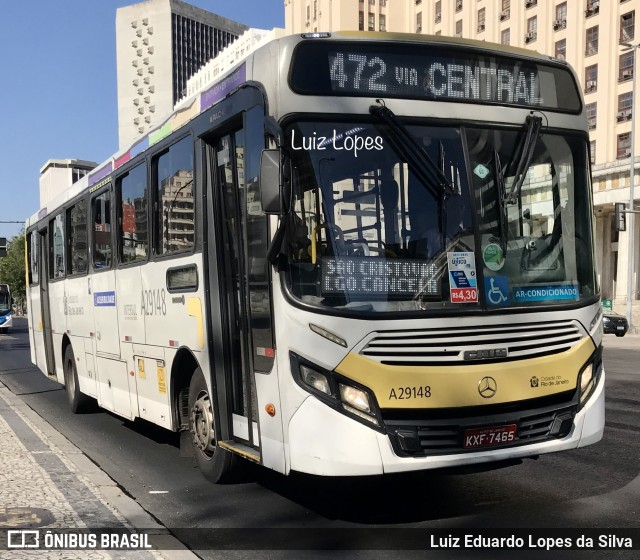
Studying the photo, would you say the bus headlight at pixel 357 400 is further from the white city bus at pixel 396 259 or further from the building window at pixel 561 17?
the building window at pixel 561 17

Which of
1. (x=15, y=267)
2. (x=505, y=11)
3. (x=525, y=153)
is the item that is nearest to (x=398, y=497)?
(x=525, y=153)

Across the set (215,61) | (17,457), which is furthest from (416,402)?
(215,61)

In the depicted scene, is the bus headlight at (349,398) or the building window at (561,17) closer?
the bus headlight at (349,398)

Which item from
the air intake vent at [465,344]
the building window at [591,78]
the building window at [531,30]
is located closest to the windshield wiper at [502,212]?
the air intake vent at [465,344]

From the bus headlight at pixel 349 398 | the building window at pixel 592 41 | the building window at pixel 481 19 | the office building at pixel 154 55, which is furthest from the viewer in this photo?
the office building at pixel 154 55

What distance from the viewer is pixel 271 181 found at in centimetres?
513

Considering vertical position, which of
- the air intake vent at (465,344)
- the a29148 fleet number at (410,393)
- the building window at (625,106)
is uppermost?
the building window at (625,106)

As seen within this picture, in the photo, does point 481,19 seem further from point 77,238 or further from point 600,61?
point 77,238

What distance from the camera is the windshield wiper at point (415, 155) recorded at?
5379 millimetres

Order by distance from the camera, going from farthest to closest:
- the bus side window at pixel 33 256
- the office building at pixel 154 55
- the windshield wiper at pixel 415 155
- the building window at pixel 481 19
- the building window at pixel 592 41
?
the office building at pixel 154 55 → the building window at pixel 481 19 → the building window at pixel 592 41 → the bus side window at pixel 33 256 → the windshield wiper at pixel 415 155

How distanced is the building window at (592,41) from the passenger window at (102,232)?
47.2m

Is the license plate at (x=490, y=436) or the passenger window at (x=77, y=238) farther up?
the passenger window at (x=77, y=238)

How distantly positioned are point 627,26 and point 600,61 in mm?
2690

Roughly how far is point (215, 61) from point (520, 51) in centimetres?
15309
